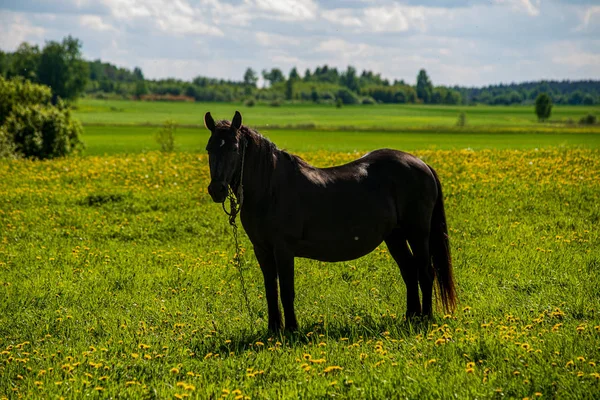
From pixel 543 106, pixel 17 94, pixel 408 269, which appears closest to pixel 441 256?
pixel 408 269

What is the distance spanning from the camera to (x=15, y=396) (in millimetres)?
5770

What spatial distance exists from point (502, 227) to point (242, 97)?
159 metres

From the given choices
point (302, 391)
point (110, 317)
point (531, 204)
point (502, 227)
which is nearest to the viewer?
point (302, 391)

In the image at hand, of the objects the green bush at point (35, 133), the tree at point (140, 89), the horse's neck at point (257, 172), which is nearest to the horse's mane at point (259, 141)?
the horse's neck at point (257, 172)

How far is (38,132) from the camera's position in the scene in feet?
93.0

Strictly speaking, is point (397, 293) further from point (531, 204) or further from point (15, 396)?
point (531, 204)

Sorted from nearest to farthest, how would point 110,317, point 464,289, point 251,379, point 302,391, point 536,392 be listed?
1. point 536,392
2. point 302,391
3. point 251,379
4. point 110,317
5. point 464,289

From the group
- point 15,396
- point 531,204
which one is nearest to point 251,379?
point 15,396

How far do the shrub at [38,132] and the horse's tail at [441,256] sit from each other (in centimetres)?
2333

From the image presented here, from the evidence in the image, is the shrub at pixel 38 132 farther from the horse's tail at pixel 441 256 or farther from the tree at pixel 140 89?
the tree at pixel 140 89

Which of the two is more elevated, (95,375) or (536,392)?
(536,392)

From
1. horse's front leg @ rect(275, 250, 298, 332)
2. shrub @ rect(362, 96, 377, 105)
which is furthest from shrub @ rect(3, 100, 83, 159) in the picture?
shrub @ rect(362, 96, 377, 105)

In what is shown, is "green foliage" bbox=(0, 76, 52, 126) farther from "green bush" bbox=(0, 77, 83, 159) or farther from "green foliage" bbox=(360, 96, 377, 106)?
"green foliage" bbox=(360, 96, 377, 106)

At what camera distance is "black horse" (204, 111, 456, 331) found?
6.93 meters
